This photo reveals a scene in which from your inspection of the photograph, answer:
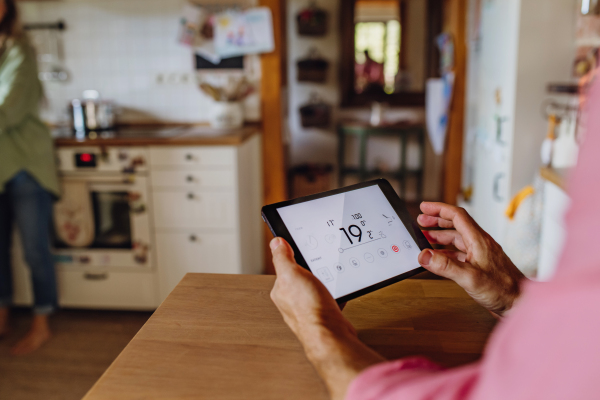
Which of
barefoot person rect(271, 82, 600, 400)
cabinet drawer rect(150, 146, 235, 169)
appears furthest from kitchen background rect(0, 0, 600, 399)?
barefoot person rect(271, 82, 600, 400)

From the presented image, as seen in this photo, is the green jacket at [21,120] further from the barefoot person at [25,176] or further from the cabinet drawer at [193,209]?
the cabinet drawer at [193,209]

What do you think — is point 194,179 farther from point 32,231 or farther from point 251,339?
point 251,339

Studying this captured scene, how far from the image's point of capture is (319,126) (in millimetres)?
4488

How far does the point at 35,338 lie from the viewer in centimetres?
222

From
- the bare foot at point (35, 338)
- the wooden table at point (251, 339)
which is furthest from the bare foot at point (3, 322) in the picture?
the wooden table at point (251, 339)

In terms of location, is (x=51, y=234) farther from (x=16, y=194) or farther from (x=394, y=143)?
(x=394, y=143)

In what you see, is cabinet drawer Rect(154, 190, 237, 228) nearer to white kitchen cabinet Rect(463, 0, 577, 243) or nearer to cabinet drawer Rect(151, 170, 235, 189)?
cabinet drawer Rect(151, 170, 235, 189)

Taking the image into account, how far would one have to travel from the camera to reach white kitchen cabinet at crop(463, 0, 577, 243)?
2057 millimetres

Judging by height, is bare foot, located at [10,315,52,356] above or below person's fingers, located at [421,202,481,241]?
below

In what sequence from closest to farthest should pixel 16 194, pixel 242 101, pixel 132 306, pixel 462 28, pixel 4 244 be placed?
pixel 16 194
pixel 4 244
pixel 132 306
pixel 242 101
pixel 462 28

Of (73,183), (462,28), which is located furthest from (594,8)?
(73,183)

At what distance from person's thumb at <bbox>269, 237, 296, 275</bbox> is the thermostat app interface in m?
0.03

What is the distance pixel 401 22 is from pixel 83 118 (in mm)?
3175

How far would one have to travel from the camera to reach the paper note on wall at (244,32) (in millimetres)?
2740
